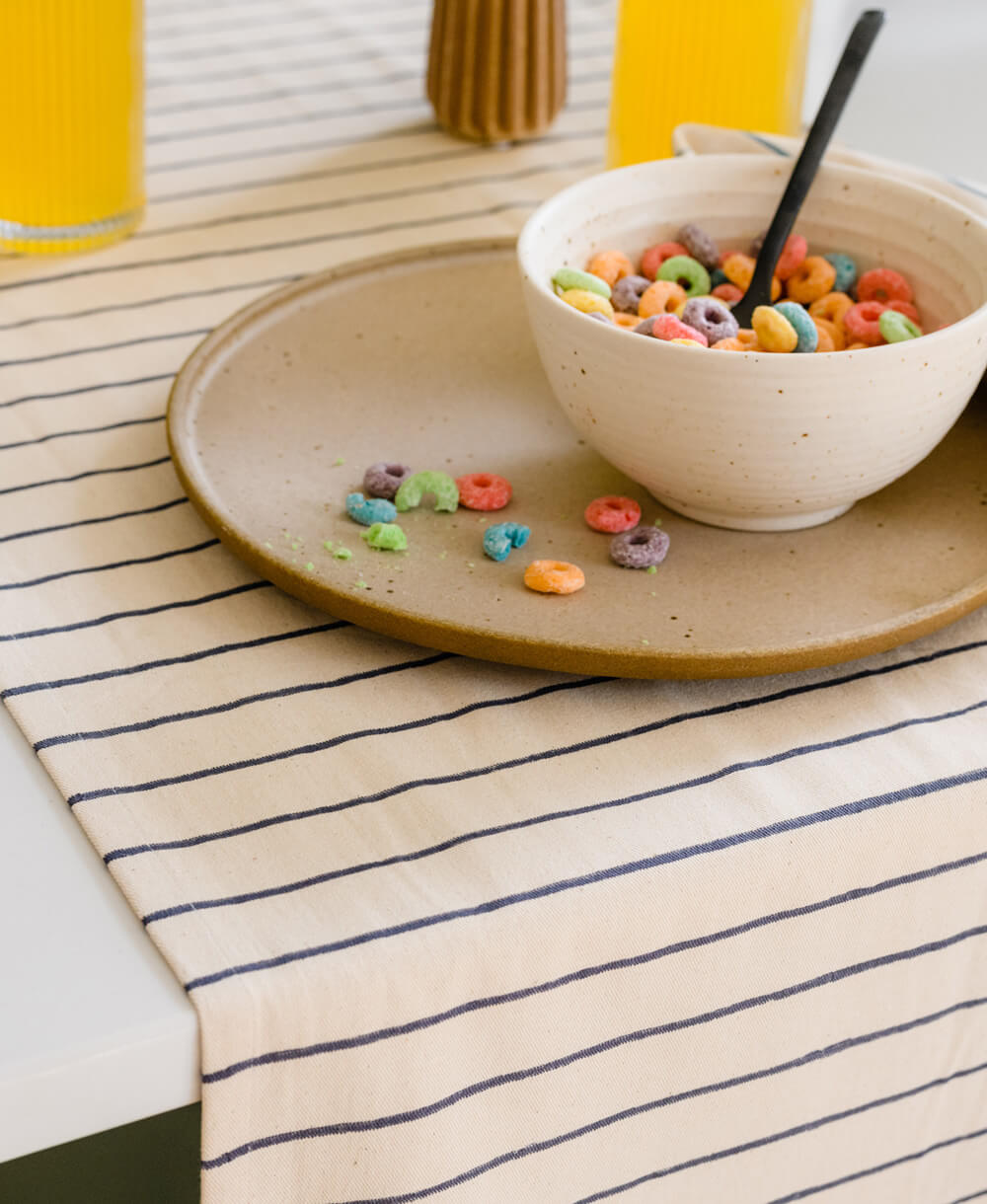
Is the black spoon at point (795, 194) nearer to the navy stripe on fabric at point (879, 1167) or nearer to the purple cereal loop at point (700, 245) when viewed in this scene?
the purple cereal loop at point (700, 245)

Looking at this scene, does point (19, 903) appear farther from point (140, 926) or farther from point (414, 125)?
point (414, 125)

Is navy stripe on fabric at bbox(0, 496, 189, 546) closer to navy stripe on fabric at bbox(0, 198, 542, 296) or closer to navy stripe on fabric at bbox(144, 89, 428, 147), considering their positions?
navy stripe on fabric at bbox(0, 198, 542, 296)

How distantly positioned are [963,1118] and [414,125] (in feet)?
2.78

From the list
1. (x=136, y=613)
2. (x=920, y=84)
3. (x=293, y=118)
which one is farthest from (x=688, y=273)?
(x=920, y=84)

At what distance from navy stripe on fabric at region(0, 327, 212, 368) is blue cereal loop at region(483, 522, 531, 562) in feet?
1.00

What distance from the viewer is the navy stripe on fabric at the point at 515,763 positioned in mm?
512

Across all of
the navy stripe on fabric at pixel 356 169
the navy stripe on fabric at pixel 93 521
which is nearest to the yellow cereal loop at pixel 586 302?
the navy stripe on fabric at pixel 93 521

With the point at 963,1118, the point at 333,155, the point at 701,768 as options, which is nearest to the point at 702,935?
the point at 701,768

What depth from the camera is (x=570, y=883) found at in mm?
498

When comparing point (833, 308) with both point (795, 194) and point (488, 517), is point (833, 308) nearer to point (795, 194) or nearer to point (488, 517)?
point (795, 194)

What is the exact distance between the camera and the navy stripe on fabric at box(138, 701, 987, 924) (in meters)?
0.49

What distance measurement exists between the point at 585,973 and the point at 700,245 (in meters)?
0.41

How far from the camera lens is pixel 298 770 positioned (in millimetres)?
547

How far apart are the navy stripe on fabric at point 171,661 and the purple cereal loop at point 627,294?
209 millimetres
